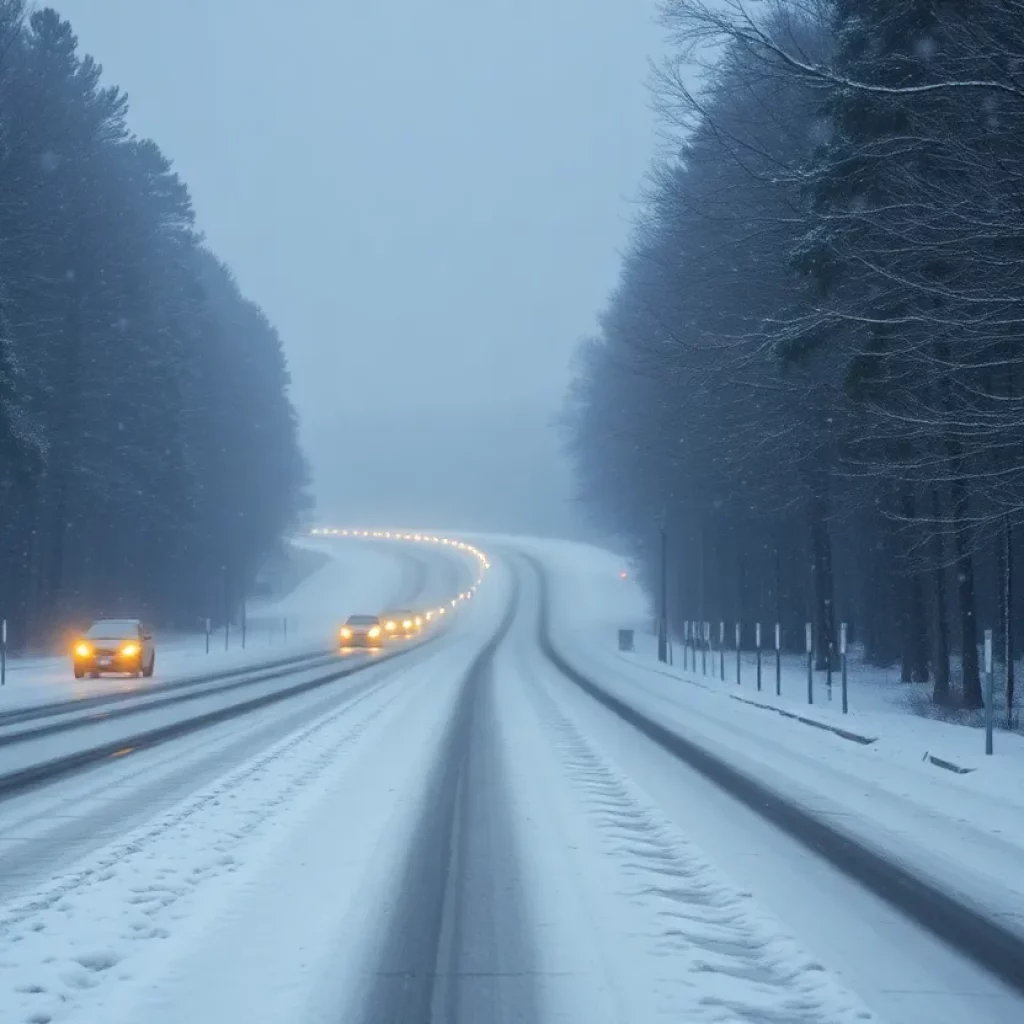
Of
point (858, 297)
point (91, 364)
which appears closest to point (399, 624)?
point (91, 364)

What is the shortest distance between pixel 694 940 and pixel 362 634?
4942cm

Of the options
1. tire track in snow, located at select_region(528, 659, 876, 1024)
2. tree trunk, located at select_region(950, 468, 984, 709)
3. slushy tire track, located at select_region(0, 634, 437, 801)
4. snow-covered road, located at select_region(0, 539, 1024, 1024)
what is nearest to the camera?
tire track in snow, located at select_region(528, 659, 876, 1024)

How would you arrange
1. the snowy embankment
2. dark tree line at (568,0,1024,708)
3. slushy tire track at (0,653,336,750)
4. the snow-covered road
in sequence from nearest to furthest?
the snow-covered road, the snowy embankment, dark tree line at (568,0,1024,708), slushy tire track at (0,653,336,750)

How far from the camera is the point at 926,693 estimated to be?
28766 millimetres

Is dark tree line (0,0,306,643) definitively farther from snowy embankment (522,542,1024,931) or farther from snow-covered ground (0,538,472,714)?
snowy embankment (522,542,1024,931)

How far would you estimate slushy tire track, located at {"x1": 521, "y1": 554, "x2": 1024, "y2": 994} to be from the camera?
7562 millimetres

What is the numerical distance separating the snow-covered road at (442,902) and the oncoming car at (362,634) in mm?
39693

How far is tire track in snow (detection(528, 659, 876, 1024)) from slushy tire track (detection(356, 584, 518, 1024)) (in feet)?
3.34

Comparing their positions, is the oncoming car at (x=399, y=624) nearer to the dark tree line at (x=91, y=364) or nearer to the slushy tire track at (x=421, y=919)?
the dark tree line at (x=91, y=364)

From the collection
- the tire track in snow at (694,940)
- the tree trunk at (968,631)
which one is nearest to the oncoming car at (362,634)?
the tree trunk at (968,631)

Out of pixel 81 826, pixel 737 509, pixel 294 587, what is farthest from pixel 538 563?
pixel 81 826

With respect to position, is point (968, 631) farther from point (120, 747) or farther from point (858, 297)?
point (120, 747)

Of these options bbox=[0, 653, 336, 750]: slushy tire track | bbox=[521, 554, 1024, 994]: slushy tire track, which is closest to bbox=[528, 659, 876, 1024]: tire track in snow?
bbox=[521, 554, 1024, 994]: slushy tire track

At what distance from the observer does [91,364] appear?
48188 mm
